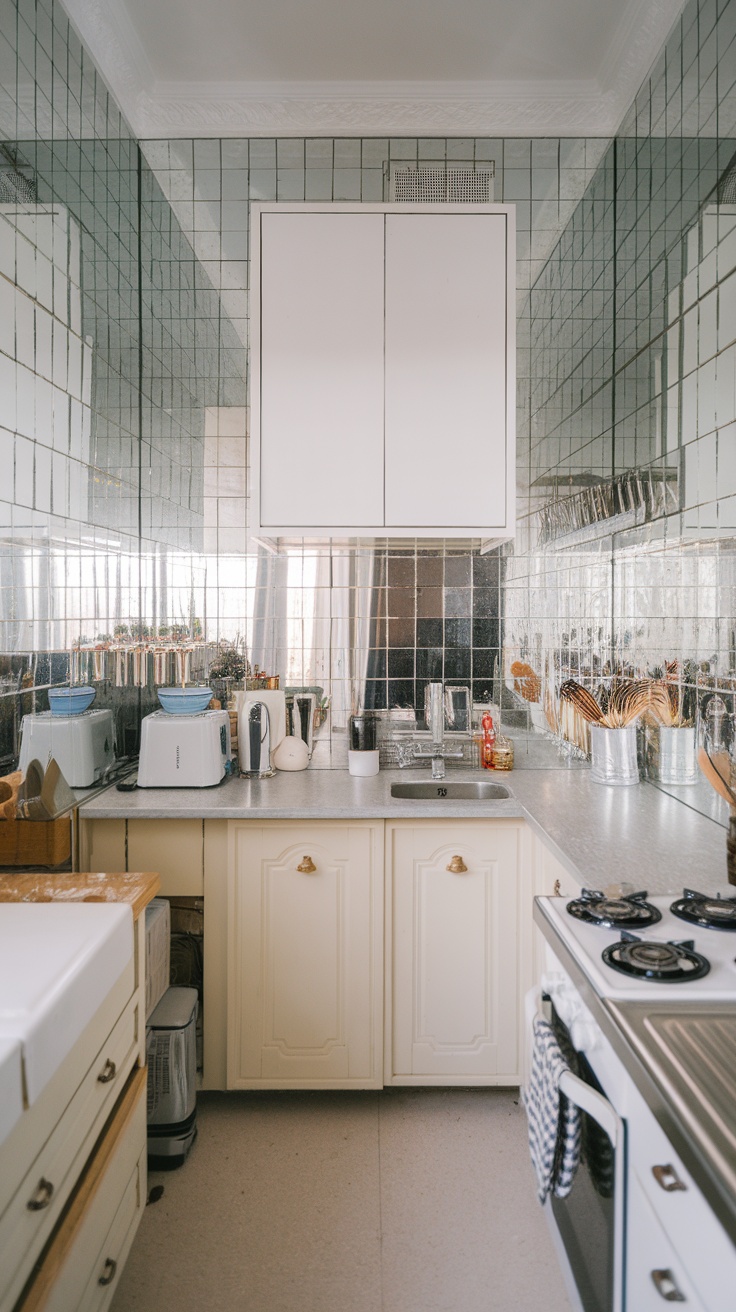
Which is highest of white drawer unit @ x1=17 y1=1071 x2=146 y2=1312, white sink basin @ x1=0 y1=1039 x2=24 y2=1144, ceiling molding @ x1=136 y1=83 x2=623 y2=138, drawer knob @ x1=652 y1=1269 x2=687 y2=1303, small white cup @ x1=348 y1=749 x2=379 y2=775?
ceiling molding @ x1=136 y1=83 x2=623 y2=138

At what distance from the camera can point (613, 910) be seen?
1377 mm

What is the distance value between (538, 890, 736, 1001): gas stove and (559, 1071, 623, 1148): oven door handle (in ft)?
0.41

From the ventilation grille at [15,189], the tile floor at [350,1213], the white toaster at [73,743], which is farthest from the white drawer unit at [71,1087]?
the ventilation grille at [15,189]

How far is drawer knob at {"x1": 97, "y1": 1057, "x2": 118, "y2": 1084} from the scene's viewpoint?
138 cm

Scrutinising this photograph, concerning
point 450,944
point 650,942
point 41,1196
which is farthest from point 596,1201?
point 450,944

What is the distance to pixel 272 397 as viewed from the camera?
2400 millimetres

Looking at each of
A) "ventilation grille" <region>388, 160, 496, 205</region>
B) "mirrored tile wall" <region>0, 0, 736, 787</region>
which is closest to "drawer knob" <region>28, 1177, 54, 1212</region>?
"mirrored tile wall" <region>0, 0, 736, 787</region>

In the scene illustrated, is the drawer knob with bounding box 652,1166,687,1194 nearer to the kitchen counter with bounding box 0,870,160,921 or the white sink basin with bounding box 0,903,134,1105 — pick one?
the white sink basin with bounding box 0,903,134,1105

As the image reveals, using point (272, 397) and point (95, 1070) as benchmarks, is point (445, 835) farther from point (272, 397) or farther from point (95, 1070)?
point (272, 397)

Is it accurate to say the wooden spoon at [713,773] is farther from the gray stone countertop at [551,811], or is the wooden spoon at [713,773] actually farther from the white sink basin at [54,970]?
the white sink basin at [54,970]

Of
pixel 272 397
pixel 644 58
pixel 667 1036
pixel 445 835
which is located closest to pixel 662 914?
pixel 667 1036

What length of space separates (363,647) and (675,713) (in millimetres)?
1084

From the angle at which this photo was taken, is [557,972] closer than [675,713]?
Yes

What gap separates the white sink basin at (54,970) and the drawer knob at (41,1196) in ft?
0.54
